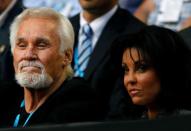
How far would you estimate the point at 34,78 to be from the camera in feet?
10.2

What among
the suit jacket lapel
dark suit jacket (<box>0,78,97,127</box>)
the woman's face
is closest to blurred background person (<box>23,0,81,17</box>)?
the suit jacket lapel

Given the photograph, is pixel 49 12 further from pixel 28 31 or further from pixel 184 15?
pixel 184 15

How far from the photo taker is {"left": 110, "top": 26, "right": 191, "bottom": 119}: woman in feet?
9.64

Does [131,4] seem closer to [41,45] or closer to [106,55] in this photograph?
[106,55]

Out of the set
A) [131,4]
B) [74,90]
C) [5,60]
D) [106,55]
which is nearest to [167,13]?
[131,4]

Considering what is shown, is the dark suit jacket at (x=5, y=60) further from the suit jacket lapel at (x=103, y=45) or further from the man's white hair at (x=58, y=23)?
the man's white hair at (x=58, y=23)

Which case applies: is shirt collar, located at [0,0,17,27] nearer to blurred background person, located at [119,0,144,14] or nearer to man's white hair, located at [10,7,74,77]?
blurred background person, located at [119,0,144,14]

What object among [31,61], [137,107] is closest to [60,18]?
[31,61]

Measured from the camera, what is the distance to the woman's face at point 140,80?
298 centimetres

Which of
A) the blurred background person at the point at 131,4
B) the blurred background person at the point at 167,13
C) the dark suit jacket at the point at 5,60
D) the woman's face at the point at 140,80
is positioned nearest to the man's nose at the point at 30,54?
the woman's face at the point at 140,80

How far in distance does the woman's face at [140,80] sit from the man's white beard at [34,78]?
0.38 meters

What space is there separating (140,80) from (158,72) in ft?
0.31

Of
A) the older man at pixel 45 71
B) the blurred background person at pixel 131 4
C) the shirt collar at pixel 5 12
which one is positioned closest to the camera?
the older man at pixel 45 71

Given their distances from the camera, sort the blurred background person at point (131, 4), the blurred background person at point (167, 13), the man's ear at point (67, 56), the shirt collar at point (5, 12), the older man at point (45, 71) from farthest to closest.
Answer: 1. the blurred background person at point (131, 4)
2. the shirt collar at point (5, 12)
3. the blurred background person at point (167, 13)
4. the man's ear at point (67, 56)
5. the older man at point (45, 71)
